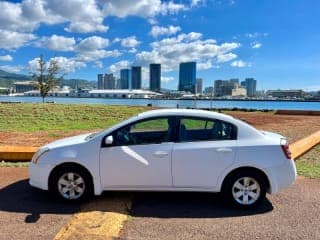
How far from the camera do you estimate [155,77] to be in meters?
156

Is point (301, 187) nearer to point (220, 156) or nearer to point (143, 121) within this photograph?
point (220, 156)

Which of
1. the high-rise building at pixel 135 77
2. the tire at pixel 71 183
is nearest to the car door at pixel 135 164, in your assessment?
the tire at pixel 71 183

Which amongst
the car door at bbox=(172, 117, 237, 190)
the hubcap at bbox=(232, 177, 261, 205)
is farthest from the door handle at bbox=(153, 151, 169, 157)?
the hubcap at bbox=(232, 177, 261, 205)

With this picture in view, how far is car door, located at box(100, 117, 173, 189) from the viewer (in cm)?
568

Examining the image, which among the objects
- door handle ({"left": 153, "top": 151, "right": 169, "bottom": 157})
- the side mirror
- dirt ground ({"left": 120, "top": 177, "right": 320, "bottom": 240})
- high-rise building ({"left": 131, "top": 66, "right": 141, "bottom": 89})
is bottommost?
dirt ground ({"left": 120, "top": 177, "right": 320, "bottom": 240})

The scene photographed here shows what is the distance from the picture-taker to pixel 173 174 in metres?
5.68

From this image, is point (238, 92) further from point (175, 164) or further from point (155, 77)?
point (175, 164)

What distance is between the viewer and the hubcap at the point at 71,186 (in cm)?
579

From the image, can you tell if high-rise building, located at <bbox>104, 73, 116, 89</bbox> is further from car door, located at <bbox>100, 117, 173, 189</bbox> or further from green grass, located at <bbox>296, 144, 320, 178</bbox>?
car door, located at <bbox>100, 117, 173, 189</bbox>

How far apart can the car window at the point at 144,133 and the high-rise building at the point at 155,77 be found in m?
149

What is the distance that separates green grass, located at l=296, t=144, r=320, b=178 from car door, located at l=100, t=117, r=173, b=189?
13.5 feet

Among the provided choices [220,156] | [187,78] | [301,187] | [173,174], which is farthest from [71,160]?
[187,78]

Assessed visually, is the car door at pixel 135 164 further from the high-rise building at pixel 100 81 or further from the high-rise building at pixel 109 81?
the high-rise building at pixel 100 81

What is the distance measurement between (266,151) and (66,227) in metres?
3.18
